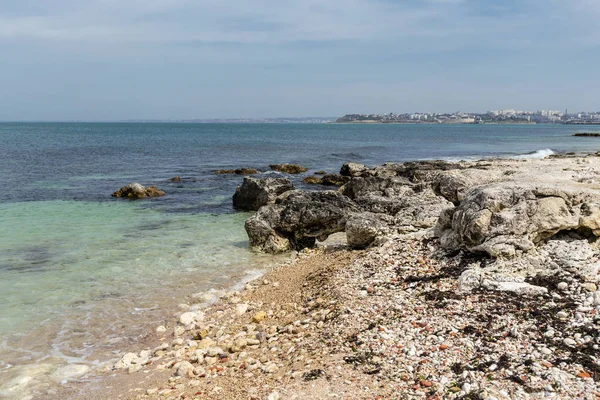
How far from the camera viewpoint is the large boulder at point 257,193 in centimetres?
2405

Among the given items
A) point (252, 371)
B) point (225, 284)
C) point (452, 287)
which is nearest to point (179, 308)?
point (225, 284)

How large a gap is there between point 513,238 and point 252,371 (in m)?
6.15

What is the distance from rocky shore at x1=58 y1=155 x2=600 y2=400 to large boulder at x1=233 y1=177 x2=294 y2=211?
33.4 ft

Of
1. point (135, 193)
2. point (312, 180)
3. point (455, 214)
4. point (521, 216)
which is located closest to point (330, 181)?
point (312, 180)

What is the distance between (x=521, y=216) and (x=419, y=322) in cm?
403

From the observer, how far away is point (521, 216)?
34.6ft

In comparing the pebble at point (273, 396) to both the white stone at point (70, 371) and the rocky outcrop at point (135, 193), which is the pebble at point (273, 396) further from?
the rocky outcrop at point (135, 193)

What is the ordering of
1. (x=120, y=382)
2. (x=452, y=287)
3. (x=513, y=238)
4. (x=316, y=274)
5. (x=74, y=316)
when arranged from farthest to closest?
(x=316, y=274) → (x=74, y=316) → (x=513, y=238) → (x=452, y=287) → (x=120, y=382)

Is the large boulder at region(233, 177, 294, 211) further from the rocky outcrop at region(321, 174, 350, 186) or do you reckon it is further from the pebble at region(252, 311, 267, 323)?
the pebble at region(252, 311, 267, 323)

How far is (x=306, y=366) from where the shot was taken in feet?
24.4

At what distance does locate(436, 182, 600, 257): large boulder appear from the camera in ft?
33.8

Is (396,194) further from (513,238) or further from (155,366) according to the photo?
(155,366)

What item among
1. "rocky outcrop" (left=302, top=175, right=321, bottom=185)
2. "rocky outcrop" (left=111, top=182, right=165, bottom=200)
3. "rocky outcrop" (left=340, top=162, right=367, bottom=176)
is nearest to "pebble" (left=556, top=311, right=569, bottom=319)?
"rocky outcrop" (left=111, top=182, right=165, bottom=200)

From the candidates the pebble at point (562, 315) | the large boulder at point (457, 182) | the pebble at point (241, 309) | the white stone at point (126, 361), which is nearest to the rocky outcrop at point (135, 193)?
the large boulder at point (457, 182)
